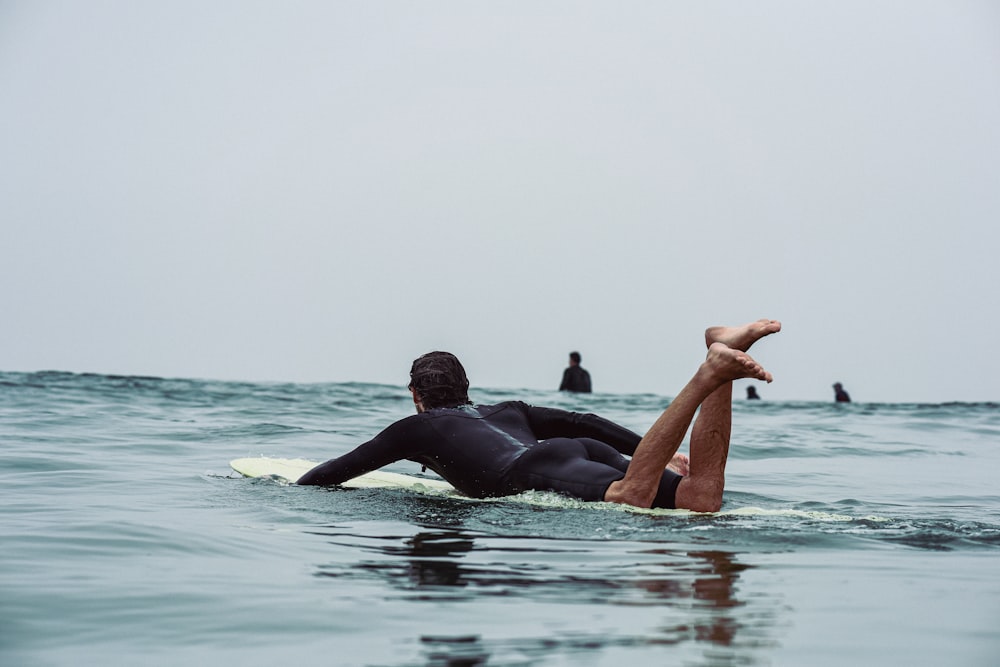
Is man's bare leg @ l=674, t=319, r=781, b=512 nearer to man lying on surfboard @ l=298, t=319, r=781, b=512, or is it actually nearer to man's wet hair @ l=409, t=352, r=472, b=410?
man lying on surfboard @ l=298, t=319, r=781, b=512

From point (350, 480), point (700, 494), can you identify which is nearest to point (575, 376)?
point (350, 480)

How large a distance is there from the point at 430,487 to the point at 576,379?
1696 cm

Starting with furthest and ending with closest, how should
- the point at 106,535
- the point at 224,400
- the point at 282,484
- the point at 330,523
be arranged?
the point at 224,400 → the point at 282,484 → the point at 330,523 → the point at 106,535

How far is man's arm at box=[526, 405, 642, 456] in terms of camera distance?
611cm

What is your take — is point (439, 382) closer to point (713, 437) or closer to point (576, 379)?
point (713, 437)

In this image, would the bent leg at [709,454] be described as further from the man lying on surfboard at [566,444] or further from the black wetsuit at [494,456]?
the black wetsuit at [494,456]

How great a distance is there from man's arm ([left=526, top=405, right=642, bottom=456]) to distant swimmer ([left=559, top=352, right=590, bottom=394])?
1717cm

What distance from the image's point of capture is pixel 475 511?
5.53 meters

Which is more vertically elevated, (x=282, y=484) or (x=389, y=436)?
(x=389, y=436)

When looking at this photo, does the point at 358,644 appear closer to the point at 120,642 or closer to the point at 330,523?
the point at 120,642

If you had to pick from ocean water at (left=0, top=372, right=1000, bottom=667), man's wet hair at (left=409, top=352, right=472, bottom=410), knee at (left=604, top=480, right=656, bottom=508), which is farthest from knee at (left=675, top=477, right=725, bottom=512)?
man's wet hair at (left=409, top=352, right=472, bottom=410)

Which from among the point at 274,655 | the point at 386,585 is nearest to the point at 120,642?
the point at 274,655

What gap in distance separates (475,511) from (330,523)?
80cm

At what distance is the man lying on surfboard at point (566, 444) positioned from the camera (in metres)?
4.86
